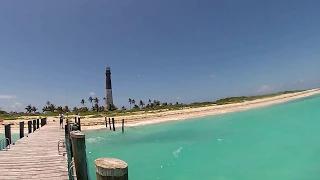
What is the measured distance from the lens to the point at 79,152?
9094 mm

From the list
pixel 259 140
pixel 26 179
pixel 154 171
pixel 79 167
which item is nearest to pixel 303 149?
pixel 259 140

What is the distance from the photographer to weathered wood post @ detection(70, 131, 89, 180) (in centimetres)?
887

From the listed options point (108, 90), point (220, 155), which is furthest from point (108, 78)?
point (220, 155)

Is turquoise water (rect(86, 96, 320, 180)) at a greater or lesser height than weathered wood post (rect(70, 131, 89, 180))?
Answer: lesser

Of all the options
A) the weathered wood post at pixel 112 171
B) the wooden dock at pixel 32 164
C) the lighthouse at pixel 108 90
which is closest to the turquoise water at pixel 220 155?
the wooden dock at pixel 32 164

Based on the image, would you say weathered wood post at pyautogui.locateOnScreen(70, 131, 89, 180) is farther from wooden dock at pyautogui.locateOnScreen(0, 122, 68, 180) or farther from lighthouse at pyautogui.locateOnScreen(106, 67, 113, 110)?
lighthouse at pyautogui.locateOnScreen(106, 67, 113, 110)

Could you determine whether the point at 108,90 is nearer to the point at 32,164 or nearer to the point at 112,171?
the point at 32,164

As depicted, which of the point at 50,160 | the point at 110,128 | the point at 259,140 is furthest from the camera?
the point at 110,128

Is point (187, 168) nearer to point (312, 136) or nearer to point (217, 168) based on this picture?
point (217, 168)

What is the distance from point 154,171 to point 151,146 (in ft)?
31.0

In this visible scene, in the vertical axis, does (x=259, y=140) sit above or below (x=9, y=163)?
below

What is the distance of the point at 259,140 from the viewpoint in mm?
27969

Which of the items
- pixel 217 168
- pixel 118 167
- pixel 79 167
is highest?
pixel 118 167

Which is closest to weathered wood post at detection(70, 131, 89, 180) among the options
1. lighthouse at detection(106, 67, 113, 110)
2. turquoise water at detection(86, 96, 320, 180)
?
turquoise water at detection(86, 96, 320, 180)
